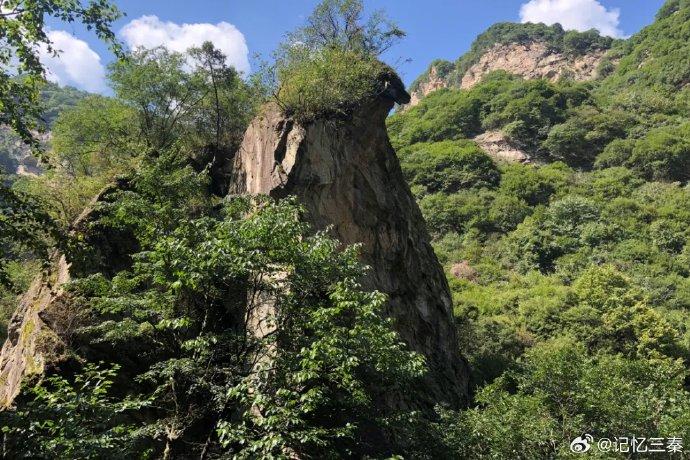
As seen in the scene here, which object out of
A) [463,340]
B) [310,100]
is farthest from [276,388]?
[463,340]

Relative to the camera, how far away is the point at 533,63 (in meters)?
90.5

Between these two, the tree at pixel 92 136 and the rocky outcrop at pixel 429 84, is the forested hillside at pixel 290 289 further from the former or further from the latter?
the rocky outcrop at pixel 429 84

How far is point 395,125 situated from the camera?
6475cm

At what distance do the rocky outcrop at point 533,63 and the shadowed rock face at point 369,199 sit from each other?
76.1 m

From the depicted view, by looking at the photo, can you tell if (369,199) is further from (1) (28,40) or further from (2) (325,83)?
(1) (28,40)

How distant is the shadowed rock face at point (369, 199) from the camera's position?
13.9m

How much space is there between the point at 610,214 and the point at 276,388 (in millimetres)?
41571

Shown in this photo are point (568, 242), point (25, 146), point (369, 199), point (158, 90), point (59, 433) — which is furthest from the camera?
point (25, 146)

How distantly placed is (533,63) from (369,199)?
87.0 metres

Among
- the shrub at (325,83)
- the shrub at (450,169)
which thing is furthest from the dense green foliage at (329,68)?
the shrub at (450,169)

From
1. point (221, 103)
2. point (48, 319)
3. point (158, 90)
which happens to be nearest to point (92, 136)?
point (158, 90)

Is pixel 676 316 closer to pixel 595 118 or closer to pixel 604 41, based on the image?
pixel 595 118

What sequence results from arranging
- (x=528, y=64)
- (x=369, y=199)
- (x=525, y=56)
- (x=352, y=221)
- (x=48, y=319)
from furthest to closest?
1. (x=525, y=56)
2. (x=528, y=64)
3. (x=369, y=199)
4. (x=352, y=221)
5. (x=48, y=319)

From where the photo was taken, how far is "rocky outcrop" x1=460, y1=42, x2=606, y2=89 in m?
86.1
